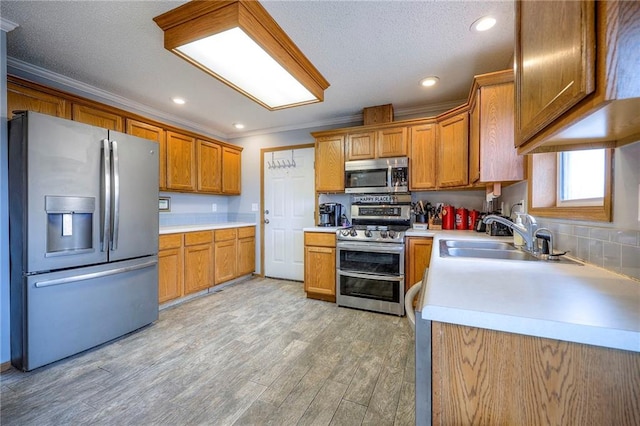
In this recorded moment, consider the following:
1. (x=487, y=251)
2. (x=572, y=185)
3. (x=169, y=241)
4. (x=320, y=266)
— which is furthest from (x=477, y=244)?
(x=169, y=241)

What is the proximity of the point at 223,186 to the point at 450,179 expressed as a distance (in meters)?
3.15

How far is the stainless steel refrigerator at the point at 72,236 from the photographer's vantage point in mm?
1773

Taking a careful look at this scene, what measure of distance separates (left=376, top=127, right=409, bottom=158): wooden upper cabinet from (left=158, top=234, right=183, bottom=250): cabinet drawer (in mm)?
2547

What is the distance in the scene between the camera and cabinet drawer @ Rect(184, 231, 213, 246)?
310 cm

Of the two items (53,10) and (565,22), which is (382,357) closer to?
(565,22)

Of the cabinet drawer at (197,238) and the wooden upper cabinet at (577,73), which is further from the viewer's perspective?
the cabinet drawer at (197,238)

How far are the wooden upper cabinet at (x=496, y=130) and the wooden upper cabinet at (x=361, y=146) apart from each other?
4.31 ft

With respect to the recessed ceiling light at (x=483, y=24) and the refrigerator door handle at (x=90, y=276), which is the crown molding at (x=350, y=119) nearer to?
the recessed ceiling light at (x=483, y=24)

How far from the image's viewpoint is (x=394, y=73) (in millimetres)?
2482

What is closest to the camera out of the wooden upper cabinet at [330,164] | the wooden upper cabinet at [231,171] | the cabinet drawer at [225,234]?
the wooden upper cabinet at [330,164]

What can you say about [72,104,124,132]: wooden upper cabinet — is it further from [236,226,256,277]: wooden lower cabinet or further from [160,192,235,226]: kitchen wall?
[236,226,256,277]: wooden lower cabinet

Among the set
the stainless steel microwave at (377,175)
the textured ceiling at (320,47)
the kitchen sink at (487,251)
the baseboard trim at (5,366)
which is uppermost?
the textured ceiling at (320,47)

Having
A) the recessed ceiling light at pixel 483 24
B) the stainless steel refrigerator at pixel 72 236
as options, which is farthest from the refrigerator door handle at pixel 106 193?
the recessed ceiling light at pixel 483 24

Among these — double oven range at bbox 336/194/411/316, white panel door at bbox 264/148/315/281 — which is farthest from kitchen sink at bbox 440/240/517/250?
white panel door at bbox 264/148/315/281
